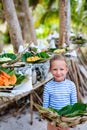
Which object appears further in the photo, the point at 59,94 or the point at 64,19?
the point at 64,19

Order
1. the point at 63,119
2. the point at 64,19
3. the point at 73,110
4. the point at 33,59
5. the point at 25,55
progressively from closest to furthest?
1. the point at 63,119
2. the point at 73,110
3. the point at 33,59
4. the point at 25,55
5. the point at 64,19

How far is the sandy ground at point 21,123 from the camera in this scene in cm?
366

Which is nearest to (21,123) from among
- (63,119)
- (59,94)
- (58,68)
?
(59,94)

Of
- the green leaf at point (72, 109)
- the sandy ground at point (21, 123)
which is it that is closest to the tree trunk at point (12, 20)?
the sandy ground at point (21, 123)

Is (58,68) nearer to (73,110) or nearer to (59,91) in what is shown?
(59,91)

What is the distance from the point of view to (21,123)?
12.4 feet

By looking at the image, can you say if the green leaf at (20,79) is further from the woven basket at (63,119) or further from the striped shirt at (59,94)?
the woven basket at (63,119)

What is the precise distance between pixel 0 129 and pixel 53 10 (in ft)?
29.5

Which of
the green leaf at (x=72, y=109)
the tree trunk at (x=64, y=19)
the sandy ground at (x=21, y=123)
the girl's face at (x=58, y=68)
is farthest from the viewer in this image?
the tree trunk at (x=64, y=19)

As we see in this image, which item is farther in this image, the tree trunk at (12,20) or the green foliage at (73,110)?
the tree trunk at (12,20)

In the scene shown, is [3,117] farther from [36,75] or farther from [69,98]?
[69,98]

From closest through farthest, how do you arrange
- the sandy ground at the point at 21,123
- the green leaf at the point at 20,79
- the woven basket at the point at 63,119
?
the woven basket at the point at 63,119
the green leaf at the point at 20,79
the sandy ground at the point at 21,123

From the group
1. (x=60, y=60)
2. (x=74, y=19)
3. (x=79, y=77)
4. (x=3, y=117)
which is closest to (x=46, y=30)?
(x=74, y=19)

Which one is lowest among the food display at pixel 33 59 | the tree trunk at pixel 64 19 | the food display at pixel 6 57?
the food display at pixel 33 59
